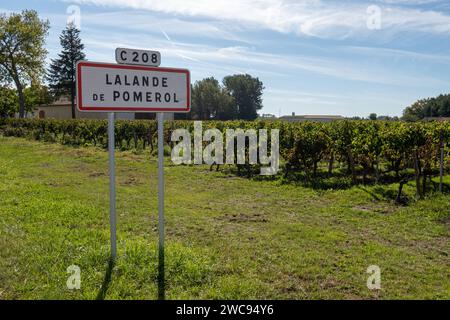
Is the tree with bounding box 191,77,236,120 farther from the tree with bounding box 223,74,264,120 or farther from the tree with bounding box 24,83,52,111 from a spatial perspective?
the tree with bounding box 24,83,52,111

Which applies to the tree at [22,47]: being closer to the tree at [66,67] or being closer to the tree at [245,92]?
the tree at [66,67]

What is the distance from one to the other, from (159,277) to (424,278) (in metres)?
3.01

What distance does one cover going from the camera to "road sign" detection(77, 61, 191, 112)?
14.2 feet

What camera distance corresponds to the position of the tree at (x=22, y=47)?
4531 cm

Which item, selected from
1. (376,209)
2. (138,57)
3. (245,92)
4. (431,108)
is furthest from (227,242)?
(431,108)

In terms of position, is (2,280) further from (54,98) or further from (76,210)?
(54,98)

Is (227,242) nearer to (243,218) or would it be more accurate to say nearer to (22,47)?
(243,218)

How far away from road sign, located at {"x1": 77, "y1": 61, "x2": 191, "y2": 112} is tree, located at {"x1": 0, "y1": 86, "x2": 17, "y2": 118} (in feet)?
177

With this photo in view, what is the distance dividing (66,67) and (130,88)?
180ft

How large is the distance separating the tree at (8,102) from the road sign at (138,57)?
53940 mm

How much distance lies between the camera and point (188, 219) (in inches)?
275

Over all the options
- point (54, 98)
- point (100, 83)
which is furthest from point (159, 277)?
point (54, 98)

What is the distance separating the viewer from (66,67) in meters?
54.0

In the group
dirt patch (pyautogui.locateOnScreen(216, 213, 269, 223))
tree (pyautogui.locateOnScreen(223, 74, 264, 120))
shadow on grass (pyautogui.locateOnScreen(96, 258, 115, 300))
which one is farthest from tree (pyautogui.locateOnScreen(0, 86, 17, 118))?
shadow on grass (pyautogui.locateOnScreen(96, 258, 115, 300))
